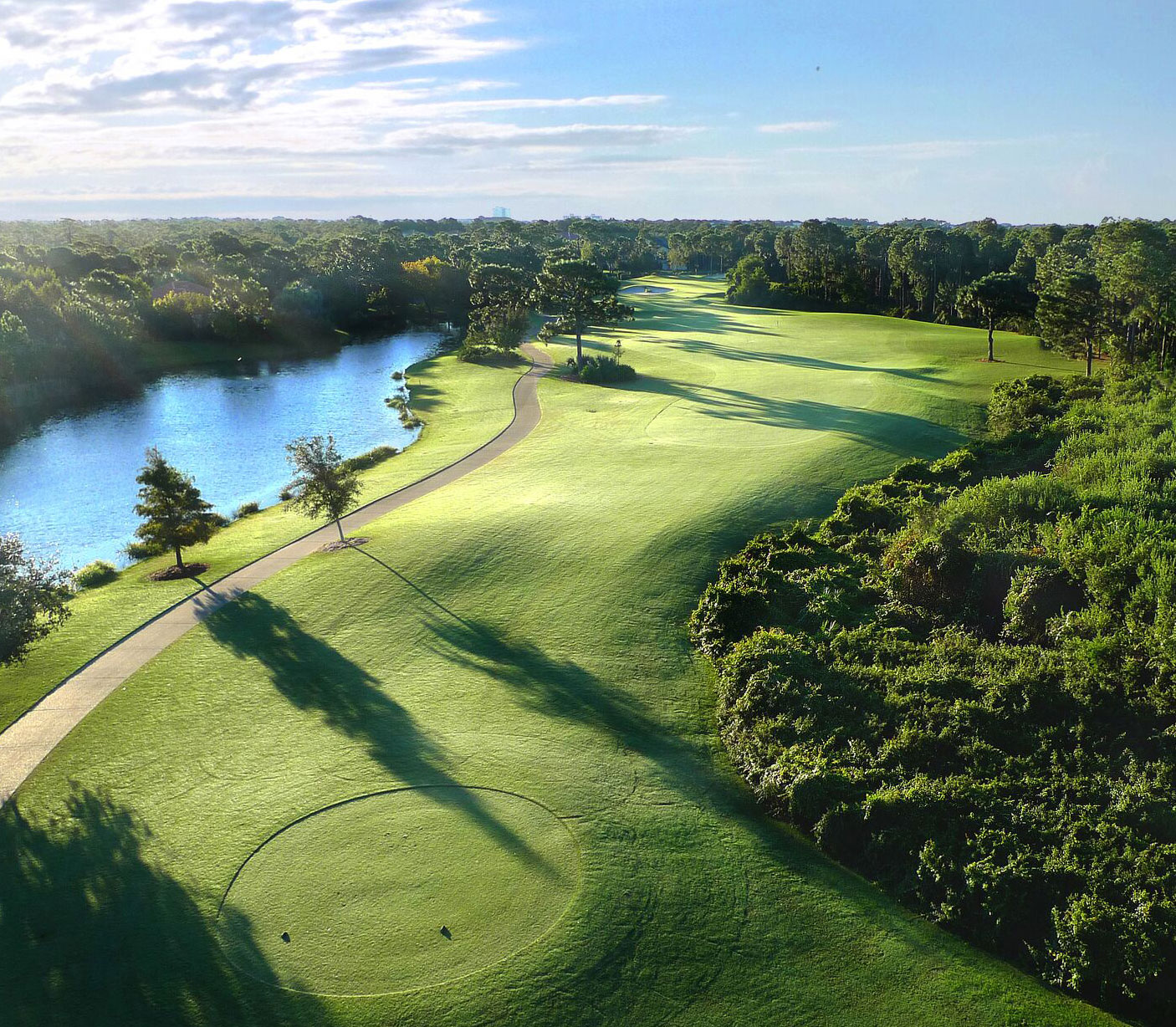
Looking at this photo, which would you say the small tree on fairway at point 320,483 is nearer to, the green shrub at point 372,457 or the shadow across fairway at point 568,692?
the shadow across fairway at point 568,692

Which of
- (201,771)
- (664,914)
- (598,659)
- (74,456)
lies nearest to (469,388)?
(74,456)

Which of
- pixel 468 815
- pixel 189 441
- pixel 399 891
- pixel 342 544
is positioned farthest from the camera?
pixel 189 441

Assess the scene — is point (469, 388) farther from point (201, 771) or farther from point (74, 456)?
point (201, 771)

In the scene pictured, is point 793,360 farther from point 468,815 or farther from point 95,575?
point 468,815

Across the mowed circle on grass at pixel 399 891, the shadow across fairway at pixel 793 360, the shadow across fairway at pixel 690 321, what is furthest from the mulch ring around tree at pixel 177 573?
the shadow across fairway at pixel 690 321

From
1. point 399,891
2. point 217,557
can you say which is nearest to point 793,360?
point 217,557

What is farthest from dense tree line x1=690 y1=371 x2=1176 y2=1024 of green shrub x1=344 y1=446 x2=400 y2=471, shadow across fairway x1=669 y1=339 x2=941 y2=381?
shadow across fairway x1=669 y1=339 x2=941 y2=381

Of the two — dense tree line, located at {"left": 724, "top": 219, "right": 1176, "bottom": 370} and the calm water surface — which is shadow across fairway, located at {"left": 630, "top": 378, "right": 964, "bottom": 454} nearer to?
dense tree line, located at {"left": 724, "top": 219, "right": 1176, "bottom": 370}
